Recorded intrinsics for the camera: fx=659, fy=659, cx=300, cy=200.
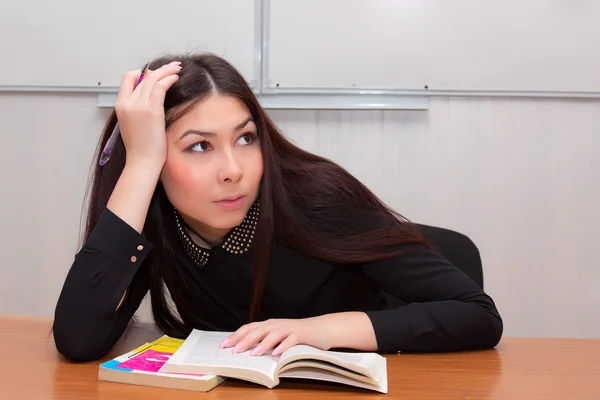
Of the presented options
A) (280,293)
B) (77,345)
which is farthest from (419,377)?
(77,345)

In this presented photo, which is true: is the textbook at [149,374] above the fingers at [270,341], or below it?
below

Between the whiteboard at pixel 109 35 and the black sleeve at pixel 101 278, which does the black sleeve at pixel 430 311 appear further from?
the whiteboard at pixel 109 35

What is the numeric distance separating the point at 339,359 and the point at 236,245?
0.51 meters

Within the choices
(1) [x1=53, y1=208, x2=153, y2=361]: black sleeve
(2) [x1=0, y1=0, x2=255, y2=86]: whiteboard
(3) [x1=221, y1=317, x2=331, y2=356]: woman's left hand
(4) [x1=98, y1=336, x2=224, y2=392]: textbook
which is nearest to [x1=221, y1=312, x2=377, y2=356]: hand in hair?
(3) [x1=221, y1=317, x2=331, y2=356]: woman's left hand

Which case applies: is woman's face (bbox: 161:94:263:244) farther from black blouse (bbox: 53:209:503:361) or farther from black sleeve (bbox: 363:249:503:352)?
black sleeve (bbox: 363:249:503:352)

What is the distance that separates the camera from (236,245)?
139 centimetres

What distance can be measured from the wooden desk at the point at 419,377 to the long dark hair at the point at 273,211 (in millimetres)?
164

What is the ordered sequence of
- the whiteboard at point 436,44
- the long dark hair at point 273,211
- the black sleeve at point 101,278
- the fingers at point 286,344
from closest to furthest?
1. the fingers at point 286,344
2. the black sleeve at point 101,278
3. the long dark hair at point 273,211
4. the whiteboard at point 436,44

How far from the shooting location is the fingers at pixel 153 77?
49.5 inches

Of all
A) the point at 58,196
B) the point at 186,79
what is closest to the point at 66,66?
the point at 58,196

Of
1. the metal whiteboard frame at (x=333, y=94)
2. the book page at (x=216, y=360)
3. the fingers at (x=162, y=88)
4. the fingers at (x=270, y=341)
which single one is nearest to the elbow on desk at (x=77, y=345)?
the book page at (x=216, y=360)

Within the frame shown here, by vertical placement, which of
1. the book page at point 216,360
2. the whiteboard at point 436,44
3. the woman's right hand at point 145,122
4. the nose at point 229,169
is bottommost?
the book page at point 216,360

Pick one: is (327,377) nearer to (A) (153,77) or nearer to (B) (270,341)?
(B) (270,341)

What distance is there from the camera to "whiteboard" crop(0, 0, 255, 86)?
2.53 metres
